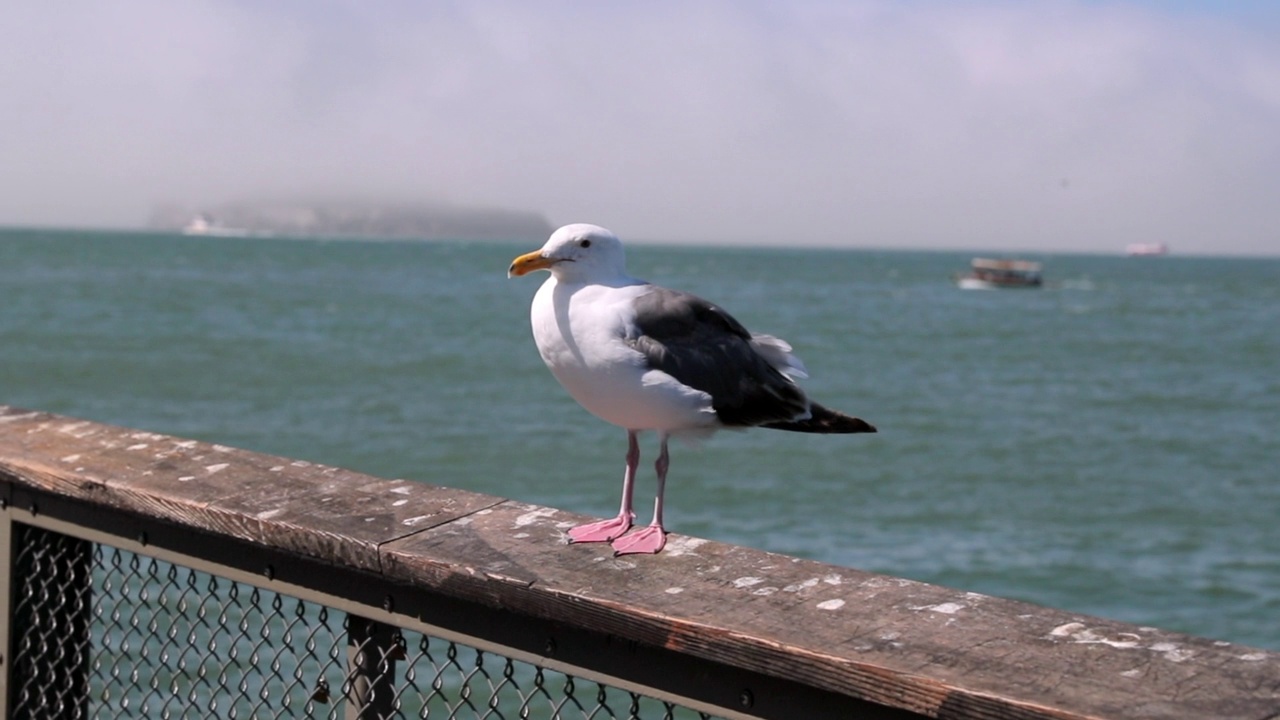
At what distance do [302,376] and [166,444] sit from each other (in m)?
26.2

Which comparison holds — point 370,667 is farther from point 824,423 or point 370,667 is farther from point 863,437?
point 863,437

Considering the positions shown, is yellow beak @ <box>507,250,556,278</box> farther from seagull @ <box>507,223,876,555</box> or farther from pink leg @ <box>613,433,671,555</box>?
pink leg @ <box>613,433,671,555</box>

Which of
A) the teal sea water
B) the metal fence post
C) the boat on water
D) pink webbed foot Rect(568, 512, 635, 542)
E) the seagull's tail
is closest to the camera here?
the metal fence post

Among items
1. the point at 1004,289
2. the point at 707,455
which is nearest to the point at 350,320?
the point at 707,455

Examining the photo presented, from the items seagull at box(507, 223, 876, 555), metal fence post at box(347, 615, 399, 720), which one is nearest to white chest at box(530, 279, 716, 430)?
seagull at box(507, 223, 876, 555)

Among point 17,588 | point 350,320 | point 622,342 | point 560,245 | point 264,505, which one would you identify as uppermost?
point 560,245

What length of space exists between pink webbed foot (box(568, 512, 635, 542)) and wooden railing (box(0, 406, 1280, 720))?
4 centimetres

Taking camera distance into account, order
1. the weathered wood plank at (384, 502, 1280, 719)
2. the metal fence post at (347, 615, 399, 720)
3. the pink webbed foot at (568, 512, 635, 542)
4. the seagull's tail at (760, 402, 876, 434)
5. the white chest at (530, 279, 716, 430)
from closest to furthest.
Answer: the weathered wood plank at (384, 502, 1280, 719) → the metal fence post at (347, 615, 399, 720) → the pink webbed foot at (568, 512, 635, 542) → the white chest at (530, 279, 716, 430) → the seagull's tail at (760, 402, 876, 434)

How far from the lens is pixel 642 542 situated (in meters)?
2.54

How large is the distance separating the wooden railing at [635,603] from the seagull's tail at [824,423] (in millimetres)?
461

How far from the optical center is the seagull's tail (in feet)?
9.55

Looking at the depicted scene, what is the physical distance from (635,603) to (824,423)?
100cm

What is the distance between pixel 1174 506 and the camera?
17844 mm

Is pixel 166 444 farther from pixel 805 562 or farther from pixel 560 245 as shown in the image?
pixel 805 562
